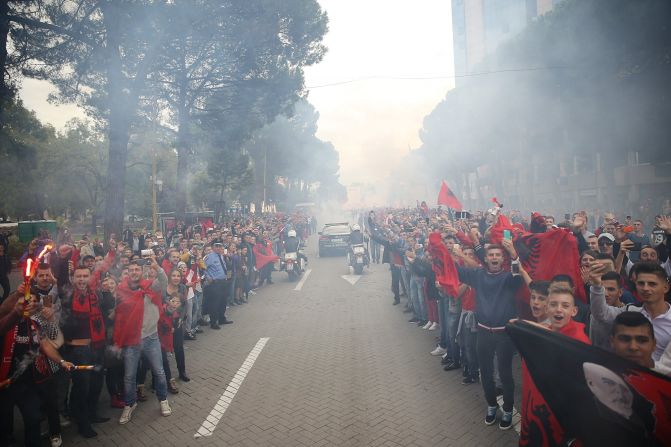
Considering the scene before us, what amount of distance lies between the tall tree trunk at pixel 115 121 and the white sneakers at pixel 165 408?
11160 millimetres

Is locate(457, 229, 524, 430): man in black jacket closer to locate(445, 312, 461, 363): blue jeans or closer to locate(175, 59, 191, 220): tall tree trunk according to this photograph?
locate(445, 312, 461, 363): blue jeans

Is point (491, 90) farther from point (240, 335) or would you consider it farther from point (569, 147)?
point (240, 335)

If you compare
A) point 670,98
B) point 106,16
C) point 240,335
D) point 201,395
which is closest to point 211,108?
point 106,16

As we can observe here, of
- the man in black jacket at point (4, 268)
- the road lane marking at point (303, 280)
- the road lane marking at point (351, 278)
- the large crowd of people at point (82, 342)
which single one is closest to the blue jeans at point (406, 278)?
the road lane marking at point (351, 278)

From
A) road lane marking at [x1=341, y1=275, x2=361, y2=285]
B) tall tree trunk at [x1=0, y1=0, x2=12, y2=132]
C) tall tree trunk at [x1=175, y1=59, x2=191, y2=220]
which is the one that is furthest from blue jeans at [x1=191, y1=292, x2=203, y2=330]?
tall tree trunk at [x1=175, y1=59, x2=191, y2=220]

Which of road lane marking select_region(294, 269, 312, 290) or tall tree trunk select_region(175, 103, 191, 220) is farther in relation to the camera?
tall tree trunk select_region(175, 103, 191, 220)

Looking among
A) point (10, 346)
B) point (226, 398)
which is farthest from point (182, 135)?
point (10, 346)

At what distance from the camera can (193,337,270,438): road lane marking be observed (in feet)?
15.3

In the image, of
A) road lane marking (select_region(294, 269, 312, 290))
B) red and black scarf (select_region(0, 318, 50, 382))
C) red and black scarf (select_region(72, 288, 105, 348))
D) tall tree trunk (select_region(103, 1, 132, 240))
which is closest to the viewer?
red and black scarf (select_region(0, 318, 50, 382))

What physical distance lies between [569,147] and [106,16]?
2755 cm

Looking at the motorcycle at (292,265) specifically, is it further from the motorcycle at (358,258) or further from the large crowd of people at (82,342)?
the large crowd of people at (82,342)

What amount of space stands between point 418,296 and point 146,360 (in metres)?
5.31

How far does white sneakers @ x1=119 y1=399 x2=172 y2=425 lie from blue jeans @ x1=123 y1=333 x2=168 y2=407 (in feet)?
0.16

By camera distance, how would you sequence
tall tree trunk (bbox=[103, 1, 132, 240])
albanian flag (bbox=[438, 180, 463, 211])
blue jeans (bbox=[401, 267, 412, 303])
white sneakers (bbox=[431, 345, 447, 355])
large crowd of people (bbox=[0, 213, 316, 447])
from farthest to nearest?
tall tree trunk (bbox=[103, 1, 132, 240]), albanian flag (bbox=[438, 180, 463, 211]), blue jeans (bbox=[401, 267, 412, 303]), white sneakers (bbox=[431, 345, 447, 355]), large crowd of people (bbox=[0, 213, 316, 447])
